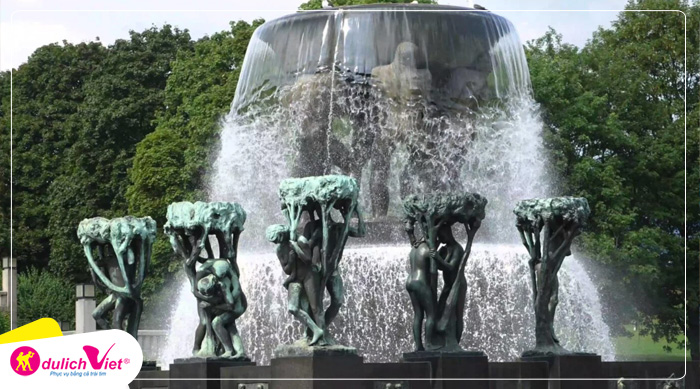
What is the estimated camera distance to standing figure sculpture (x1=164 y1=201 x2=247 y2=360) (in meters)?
22.2

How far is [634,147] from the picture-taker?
4281 cm

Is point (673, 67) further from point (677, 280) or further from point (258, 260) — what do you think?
point (258, 260)

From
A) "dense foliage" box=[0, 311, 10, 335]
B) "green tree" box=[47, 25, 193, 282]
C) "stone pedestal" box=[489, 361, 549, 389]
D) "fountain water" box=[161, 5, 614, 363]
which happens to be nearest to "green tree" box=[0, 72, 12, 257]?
"green tree" box=[47, 25, 193, 282]

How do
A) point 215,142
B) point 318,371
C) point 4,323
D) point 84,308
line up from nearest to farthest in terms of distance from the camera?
point 318,371, point 84,308, point 215,142, point 4,323

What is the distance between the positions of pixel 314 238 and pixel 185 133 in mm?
24818

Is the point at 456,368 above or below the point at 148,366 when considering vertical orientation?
below

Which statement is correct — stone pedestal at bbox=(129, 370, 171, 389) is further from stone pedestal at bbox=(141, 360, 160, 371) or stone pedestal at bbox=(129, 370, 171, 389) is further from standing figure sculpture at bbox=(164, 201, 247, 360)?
stone pedestal at bbox=(141, 360, 160, 371)

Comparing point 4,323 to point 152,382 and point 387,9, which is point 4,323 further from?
point 152,382

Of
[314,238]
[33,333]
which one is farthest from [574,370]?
[33,333]

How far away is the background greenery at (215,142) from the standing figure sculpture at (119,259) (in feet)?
55.9

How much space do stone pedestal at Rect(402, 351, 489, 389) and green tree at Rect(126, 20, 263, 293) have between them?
19852 mm

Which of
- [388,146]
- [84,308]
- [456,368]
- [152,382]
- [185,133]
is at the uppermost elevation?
[185,133]

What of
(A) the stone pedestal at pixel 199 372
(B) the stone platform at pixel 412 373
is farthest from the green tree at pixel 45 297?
(A) the stone pedestal at pixel 199 372

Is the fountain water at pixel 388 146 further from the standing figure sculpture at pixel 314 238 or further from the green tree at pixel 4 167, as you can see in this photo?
the green tree at pixel 4 167
